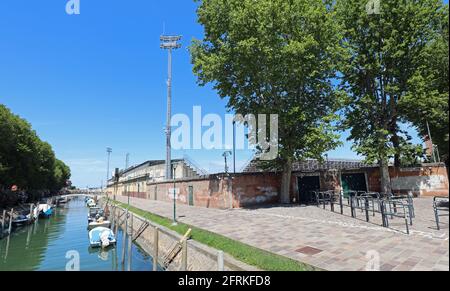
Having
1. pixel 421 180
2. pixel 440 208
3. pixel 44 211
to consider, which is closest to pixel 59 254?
pixel 440 208

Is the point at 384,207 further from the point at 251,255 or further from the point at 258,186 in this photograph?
the point at 258,186

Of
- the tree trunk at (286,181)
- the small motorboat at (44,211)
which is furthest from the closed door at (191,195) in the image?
the small motorboat at (44,211)

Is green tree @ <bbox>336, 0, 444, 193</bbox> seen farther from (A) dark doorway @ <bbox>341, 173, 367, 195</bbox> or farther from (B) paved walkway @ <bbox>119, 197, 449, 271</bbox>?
(B) paved walkway @ <bbox>119, 197, 449, 271</bbox>

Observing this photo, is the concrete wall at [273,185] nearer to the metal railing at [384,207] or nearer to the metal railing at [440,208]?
the metal railing at [384,207]

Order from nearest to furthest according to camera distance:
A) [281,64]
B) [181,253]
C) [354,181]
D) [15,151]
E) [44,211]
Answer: [181,253] < [281,64] < [354,181] < [15,151] < [44,211]

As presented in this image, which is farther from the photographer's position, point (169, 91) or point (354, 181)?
point (169, 91)

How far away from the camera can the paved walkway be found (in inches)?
247

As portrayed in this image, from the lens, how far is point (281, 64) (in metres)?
16.8

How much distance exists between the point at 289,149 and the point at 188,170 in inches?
713

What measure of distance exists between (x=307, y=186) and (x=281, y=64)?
35.2 feet

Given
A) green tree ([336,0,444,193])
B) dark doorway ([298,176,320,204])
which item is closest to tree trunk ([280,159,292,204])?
dark doorway ([298,176,320,204])

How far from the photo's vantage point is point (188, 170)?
3381 centimetres
